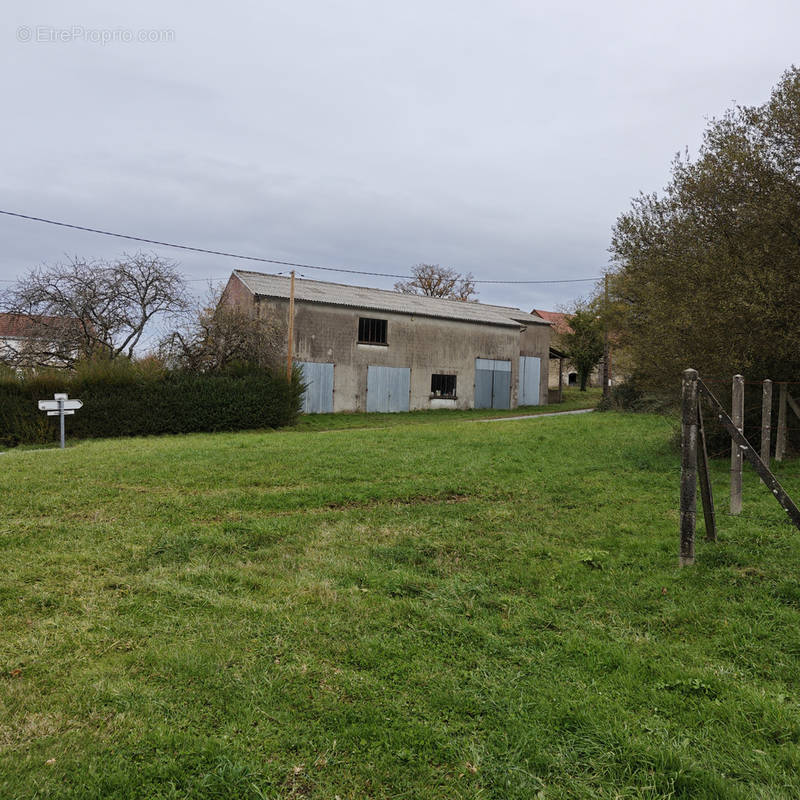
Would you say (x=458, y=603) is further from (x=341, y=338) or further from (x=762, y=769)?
(x=341, y=338)

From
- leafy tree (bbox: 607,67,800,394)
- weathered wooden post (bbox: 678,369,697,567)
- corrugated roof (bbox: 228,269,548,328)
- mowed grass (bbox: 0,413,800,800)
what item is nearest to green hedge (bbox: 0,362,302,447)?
corrugated roof (bbox: 228,269,548,328)

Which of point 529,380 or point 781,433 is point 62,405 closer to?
point 781,433

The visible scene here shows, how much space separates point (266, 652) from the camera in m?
3.63

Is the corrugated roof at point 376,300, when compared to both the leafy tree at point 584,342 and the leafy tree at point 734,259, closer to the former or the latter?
the leafy tree at point 584,342

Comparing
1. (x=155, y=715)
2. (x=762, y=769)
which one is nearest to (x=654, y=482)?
(x=762, y=769)

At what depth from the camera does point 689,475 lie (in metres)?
5.05

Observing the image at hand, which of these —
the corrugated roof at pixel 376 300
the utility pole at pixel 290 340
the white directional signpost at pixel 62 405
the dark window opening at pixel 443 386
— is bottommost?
the white directional signpost at pixel 62 405

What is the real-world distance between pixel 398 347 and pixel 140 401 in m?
14.0

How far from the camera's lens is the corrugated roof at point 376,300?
2755 centimetres

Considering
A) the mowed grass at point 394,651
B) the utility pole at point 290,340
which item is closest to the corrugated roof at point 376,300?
the utility pole at point 290,340

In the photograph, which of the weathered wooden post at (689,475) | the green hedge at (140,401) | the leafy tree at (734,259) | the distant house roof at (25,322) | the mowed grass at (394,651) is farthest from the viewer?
the distant house roof at (25,322)

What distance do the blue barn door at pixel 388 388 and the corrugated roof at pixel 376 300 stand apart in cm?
315

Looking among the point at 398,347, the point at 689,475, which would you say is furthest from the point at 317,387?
the point at 689,475

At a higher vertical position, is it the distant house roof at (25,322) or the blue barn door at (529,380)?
the distant house roof at (25,322)
